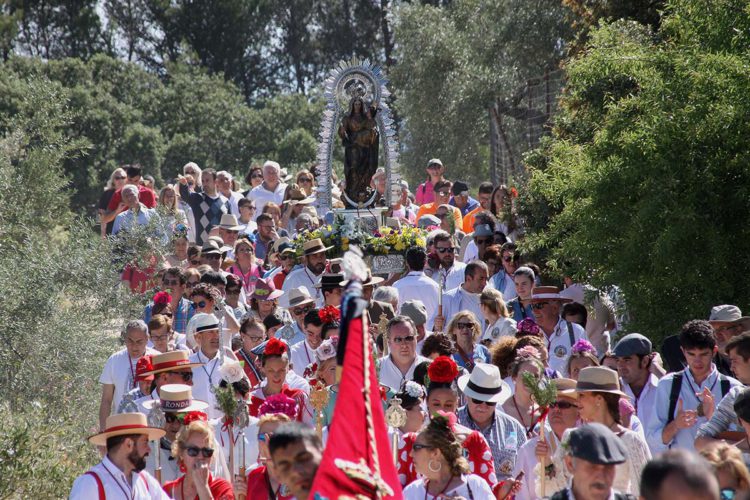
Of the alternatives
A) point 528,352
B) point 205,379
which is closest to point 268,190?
point 205,379

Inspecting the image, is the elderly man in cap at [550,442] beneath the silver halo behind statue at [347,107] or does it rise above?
beneath

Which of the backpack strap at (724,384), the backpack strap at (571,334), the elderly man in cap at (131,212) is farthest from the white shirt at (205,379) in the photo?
the elderly man in cap at (131,212)

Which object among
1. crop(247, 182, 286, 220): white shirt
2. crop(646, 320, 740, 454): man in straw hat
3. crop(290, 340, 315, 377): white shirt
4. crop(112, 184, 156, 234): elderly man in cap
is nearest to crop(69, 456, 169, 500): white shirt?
crop(646, 320, 740, 454): man in straw hat

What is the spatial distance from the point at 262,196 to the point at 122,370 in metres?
10.5

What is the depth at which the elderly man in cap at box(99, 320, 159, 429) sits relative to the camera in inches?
403

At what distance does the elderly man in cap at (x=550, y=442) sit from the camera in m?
7.49

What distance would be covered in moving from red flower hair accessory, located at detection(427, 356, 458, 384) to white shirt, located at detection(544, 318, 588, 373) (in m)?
2.89

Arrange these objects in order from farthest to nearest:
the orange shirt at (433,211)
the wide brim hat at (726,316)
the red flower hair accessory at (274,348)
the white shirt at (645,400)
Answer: the orange shirt at (433,211) → the wide brim hat at (726,316) → the red flower hair accessory at (274,348) → the white shirt at (645,400)

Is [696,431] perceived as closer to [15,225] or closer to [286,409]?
[286,409]

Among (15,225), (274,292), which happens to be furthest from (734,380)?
(15,225)

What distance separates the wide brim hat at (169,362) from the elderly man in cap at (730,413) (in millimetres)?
3865

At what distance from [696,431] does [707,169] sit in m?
3.36

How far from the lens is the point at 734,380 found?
8.25m

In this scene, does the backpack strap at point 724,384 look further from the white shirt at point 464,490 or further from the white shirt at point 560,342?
the white shirt at point 560,342
